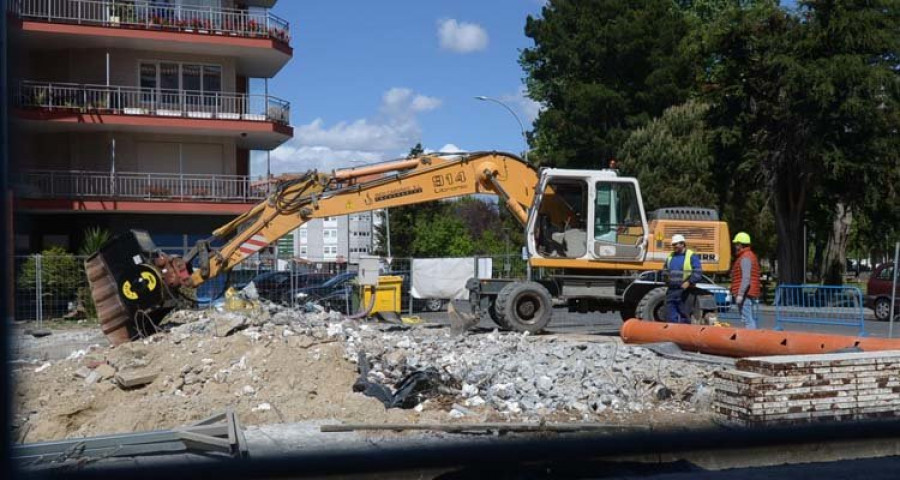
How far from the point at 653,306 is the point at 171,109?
1849cm

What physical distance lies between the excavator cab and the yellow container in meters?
5.48

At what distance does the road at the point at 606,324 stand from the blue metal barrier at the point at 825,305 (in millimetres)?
135

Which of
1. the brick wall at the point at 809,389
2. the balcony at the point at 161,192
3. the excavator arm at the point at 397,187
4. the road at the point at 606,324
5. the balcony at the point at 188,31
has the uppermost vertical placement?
the balcony at the point at 188,31

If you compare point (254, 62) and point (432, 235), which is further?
point (432, 235)

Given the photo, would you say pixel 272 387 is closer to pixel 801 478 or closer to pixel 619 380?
Result: pixel 619 380

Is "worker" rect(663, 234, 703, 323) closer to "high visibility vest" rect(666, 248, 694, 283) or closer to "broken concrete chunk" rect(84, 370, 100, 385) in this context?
"high visibility vest" rect(666, 248, 694, 283)

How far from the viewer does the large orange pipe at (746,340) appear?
34.9 ft

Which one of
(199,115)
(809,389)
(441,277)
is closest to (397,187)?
(441,277)

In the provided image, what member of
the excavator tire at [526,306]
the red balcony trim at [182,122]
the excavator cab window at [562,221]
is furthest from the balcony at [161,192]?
the excavator cab window at [562,221]

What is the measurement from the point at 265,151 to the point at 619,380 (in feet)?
80.1

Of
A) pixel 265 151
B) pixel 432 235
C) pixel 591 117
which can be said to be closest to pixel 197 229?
pixel 265 151

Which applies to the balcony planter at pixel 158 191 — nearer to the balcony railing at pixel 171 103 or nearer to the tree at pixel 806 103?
the balcony railing at pixel 171 103

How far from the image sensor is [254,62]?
103ft

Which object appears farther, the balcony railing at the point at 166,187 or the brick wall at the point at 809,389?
the balcony railing at the point at 166,187
